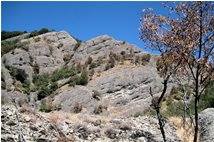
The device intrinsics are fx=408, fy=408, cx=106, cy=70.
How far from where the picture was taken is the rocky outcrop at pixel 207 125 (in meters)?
29.7

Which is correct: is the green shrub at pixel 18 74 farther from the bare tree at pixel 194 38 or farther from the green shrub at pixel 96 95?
the bare tree at pixel 194 38

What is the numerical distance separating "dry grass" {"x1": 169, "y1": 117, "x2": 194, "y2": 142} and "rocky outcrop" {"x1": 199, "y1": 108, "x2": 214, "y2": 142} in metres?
0.92

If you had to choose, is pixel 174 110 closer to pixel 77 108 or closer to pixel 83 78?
pixel 77 108

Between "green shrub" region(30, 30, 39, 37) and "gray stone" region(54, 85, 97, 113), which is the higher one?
"green shrub" region(30, 30, 39, 37)

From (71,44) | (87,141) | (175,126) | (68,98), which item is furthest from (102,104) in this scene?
(71,44)

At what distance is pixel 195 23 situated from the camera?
55.7 feet

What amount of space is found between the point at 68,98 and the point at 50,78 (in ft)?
34.6

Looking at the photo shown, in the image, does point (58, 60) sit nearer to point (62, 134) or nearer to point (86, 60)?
point (86, 60)

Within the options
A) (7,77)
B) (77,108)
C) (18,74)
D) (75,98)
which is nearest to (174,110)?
(77,108)

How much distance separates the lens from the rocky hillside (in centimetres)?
2622

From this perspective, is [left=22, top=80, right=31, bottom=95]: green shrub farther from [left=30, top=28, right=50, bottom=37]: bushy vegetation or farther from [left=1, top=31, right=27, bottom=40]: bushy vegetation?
[left=1, top=31, right=27, bottom=40]: bushy vegetation

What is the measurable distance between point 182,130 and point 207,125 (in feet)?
6.52

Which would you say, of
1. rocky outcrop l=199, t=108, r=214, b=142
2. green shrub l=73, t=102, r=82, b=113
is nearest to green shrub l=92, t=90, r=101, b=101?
green shrub l=73, t=102, r=82, b=113

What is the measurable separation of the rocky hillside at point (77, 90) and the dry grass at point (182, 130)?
21.5 inches
